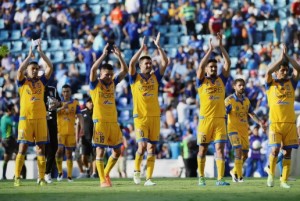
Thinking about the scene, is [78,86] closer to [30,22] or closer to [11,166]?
[30,22]

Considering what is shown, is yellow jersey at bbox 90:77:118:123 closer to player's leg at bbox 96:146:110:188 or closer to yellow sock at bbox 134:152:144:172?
player's leg at bbox 96:146:110:188

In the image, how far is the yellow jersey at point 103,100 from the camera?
21.2 meters

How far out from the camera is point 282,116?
2025 centimetres

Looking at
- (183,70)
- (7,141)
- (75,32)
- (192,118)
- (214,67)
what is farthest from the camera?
(75,32)

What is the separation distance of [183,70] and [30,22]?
860 centimetres

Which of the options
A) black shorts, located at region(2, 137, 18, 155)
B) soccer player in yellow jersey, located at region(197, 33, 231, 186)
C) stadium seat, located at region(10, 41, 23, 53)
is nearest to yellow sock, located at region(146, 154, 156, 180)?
soccer player in yellow jersey, located at region(197, 33, 231, 186)

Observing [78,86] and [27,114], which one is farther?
[78,86]

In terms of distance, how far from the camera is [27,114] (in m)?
22.1

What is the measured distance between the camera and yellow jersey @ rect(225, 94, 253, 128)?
23500mm

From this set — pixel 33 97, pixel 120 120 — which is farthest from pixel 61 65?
pixel 33 97

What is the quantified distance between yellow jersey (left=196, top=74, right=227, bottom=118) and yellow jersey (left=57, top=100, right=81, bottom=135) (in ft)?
16.3

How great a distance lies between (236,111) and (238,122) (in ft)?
0.80

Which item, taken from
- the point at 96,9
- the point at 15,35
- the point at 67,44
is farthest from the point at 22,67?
the point at 15,35

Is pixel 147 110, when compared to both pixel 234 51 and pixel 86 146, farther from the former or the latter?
pixel 234 51
